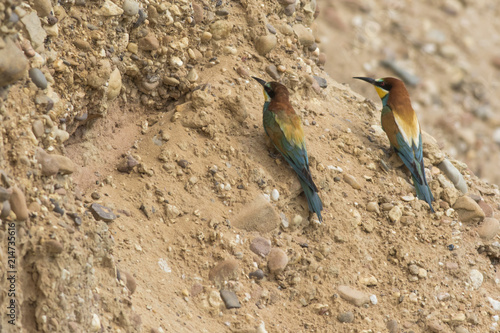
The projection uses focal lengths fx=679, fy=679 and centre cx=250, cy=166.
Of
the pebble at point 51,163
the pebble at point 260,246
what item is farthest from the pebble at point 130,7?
the pebble at point 260,246

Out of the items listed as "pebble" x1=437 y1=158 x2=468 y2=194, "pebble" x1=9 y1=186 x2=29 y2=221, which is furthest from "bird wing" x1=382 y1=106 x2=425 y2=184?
"pebble" x1=9 y1=186 x2=29 y2=221

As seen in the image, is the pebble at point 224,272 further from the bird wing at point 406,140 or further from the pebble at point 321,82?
the pebble at point 321,82

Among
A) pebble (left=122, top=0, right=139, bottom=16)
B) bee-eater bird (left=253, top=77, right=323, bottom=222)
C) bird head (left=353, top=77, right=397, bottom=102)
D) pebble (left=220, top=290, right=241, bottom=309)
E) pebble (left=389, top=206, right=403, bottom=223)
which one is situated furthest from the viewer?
bird head (left=353, top=77, right=397, bottom=102)

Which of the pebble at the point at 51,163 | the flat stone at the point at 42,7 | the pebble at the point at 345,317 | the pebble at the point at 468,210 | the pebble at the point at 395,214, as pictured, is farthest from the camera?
the pebble at the point at 468,210

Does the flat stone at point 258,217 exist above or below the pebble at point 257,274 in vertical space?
above

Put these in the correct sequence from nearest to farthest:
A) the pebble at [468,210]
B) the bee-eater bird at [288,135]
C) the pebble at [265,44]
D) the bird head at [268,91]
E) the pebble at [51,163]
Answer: the pebble at [51,163] < the bee-eater bird at [288,135] < the bird head at [268,91] < the pebble at [468,210] < the pebble at [265,44]

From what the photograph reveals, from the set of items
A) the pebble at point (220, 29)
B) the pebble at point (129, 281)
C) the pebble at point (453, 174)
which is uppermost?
the pebble at point (220, 29)

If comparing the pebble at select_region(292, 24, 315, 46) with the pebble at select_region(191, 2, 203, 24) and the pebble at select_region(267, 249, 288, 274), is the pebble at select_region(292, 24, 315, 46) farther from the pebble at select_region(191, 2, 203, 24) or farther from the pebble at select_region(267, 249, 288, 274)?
the pebble at select_region(267, 249, 288, 274)

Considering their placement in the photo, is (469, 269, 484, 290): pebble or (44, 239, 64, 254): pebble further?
(469, 269, 484, 290): pebble
